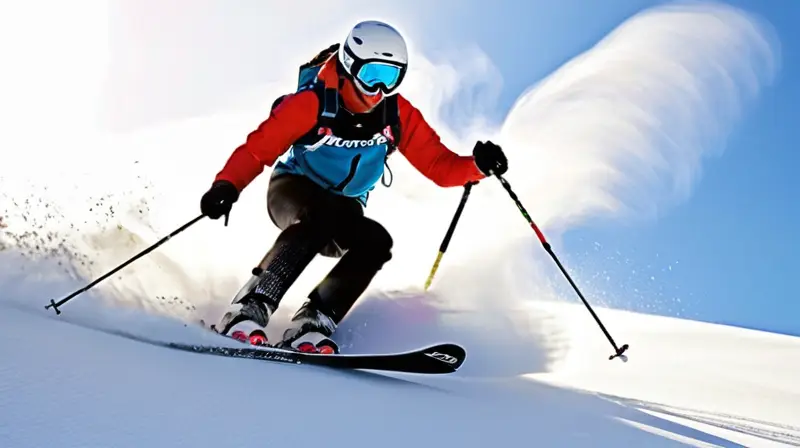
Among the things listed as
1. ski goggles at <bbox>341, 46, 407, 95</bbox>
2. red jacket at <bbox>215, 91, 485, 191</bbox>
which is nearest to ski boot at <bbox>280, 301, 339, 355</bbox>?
red jacket at <bbox>215, 91, 485, 191</bbox>

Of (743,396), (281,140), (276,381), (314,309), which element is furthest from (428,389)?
(743,396)

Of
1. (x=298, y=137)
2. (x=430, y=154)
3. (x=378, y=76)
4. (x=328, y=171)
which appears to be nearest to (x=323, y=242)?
(x=328, y=171)

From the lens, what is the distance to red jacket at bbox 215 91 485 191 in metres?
3.87

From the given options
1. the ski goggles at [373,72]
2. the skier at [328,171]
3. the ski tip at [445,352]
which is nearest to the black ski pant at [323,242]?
the skier at [328,171]

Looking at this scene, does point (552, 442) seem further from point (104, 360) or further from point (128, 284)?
point (128, 284)

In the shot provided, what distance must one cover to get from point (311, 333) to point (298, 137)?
49.4 inches

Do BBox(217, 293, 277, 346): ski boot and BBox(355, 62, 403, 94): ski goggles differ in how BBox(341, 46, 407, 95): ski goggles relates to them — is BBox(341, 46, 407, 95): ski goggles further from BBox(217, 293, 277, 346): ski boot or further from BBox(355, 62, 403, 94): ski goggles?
BBox(217, 293, 277, 346): ski boot

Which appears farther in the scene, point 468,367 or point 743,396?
point 743,396

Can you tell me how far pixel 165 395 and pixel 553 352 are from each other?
3504mm

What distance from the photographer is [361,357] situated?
10.0 feet

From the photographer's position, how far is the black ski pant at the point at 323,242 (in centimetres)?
379

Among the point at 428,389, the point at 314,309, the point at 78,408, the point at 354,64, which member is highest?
the point at 354,64

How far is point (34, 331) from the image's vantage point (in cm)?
225

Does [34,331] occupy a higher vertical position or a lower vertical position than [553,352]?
lower
